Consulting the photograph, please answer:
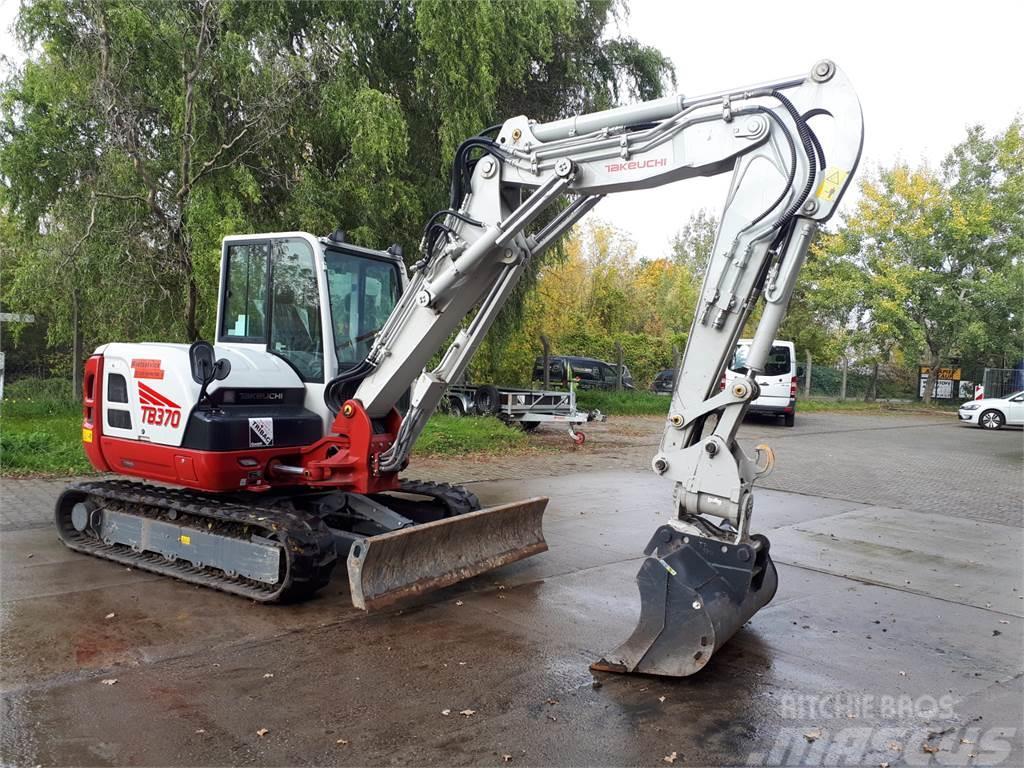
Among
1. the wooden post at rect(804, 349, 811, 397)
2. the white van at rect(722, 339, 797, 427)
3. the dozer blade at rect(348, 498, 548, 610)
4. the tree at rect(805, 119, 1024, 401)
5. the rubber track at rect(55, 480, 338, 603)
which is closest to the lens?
the dozer blade at rect(348, 498, 548, 610)

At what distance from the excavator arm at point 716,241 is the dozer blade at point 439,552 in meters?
1.52

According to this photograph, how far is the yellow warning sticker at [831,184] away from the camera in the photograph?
15.5 ft

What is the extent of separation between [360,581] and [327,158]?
10.3 metres

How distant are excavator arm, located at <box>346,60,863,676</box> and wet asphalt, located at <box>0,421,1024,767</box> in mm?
453

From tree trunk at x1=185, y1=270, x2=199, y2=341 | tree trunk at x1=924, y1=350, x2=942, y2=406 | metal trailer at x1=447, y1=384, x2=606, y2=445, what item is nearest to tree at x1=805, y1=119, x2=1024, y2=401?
tree trunk at x1=924, y1=350, x2=942, y2=406

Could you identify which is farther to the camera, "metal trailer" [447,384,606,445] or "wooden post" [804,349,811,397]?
"wooden post" [804,349,811,397]

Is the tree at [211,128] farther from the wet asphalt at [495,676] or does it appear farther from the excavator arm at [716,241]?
the excavator arm at [716,241]

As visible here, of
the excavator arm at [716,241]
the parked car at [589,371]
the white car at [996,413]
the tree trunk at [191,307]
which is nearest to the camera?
the excavator arm at [716,241]

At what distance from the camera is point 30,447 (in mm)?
10828

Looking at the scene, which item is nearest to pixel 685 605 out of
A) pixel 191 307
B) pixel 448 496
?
pixel 448 496

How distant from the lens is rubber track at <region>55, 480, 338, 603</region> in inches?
221

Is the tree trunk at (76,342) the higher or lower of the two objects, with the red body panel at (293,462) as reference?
higher

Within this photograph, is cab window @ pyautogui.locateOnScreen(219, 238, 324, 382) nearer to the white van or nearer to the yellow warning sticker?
the yellow warning sticker

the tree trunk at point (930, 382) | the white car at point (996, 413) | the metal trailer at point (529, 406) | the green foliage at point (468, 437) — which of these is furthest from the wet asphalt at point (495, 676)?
the tree trunk at point (930, 382)
